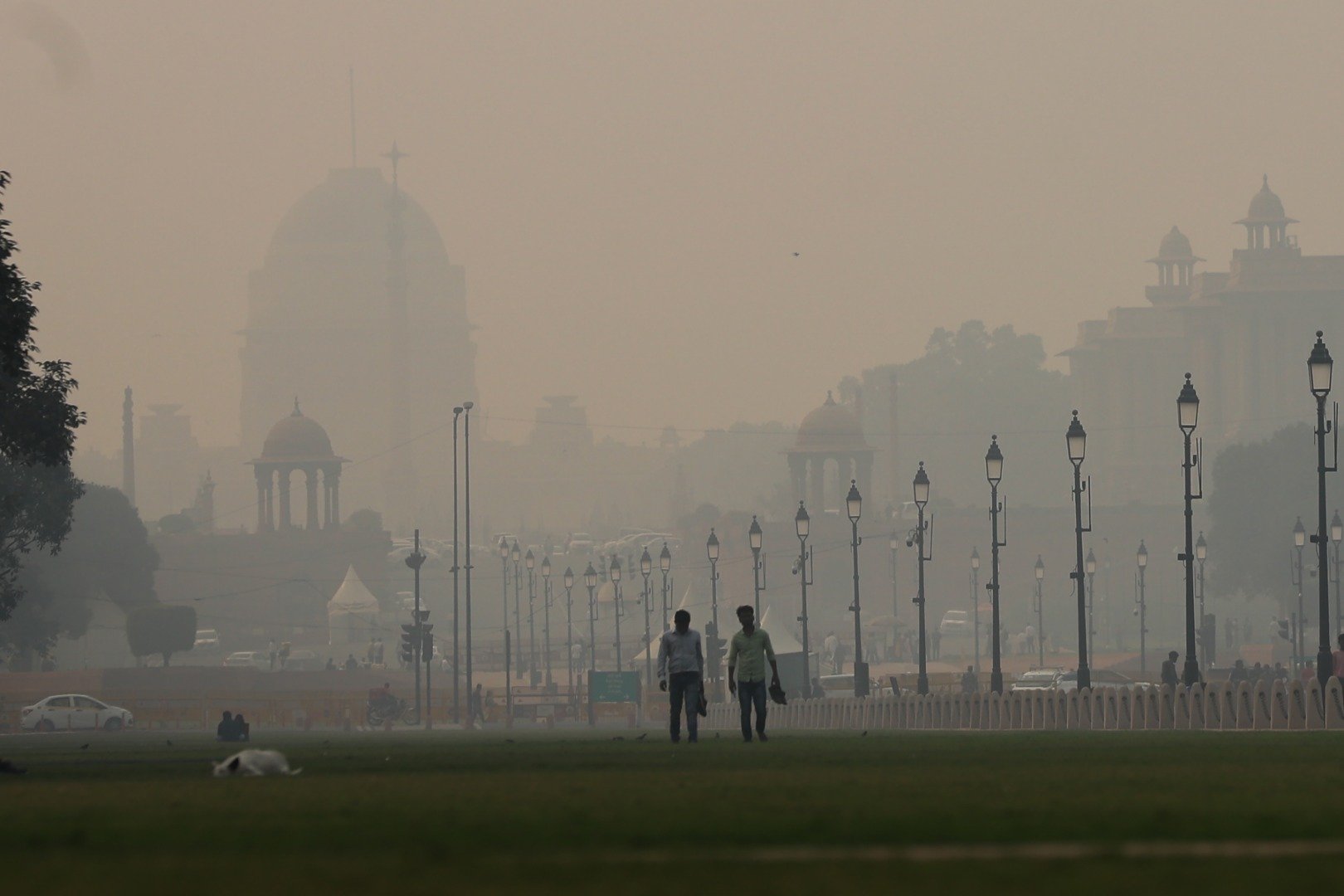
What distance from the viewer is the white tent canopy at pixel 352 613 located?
5034 inches

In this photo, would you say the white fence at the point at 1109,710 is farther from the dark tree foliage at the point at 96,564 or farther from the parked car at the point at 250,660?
the parked car at the point at 250,660

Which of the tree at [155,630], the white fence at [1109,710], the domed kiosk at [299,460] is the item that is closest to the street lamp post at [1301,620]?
the white fence at [1109,710]

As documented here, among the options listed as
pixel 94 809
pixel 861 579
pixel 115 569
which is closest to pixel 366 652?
pixel 115 569

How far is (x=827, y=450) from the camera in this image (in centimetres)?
16125

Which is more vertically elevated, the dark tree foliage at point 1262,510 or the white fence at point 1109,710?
the dark tree foliage at point 1262,510

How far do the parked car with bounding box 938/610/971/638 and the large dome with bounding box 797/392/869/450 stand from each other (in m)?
21.6

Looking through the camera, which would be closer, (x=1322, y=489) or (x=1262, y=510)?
(x=1322, y=489)

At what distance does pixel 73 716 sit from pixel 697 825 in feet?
185

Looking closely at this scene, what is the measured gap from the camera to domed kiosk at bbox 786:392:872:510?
161 m

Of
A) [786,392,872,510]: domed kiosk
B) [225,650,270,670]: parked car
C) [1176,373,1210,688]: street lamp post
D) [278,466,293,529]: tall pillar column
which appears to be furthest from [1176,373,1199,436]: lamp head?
[278,466,293,529]: tall pillar column

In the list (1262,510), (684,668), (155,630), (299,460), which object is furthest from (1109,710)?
(299,460)

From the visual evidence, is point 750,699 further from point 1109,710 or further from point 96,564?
point 96,564

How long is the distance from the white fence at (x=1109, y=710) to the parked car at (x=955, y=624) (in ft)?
297

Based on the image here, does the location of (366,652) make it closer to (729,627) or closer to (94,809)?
(729,627)
